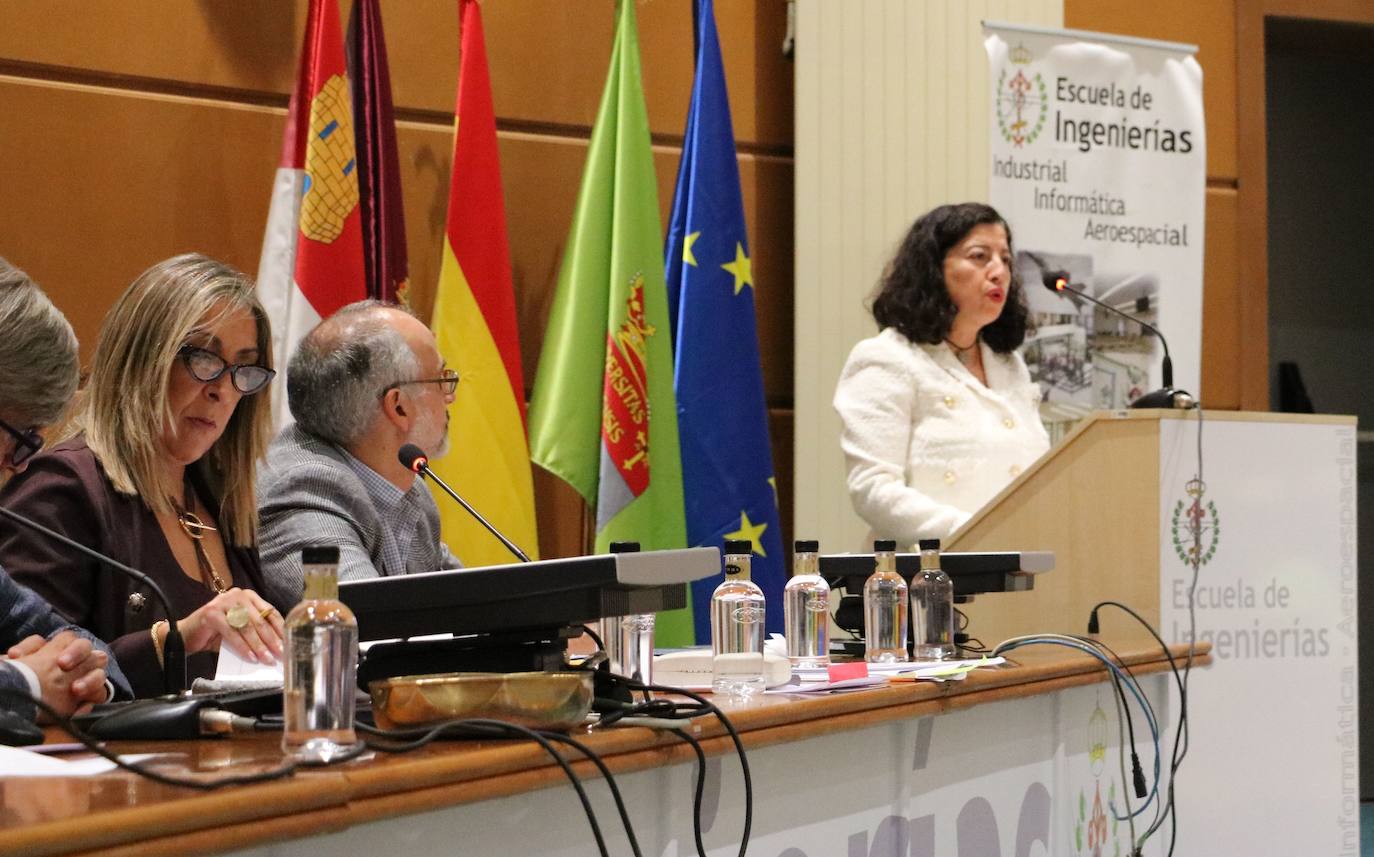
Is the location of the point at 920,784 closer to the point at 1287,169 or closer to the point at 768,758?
the point at 768,758

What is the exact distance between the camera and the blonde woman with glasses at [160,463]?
6.97 ft

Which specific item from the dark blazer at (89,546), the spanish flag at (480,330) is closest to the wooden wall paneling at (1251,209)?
the spanish flag at (480,330)

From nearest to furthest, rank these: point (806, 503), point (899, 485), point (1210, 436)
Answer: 1. point (1210, 436)
2. point (899, 485)
3. point (806, 503)

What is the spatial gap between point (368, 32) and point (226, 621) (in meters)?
2.26

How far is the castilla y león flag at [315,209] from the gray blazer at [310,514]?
1.00m

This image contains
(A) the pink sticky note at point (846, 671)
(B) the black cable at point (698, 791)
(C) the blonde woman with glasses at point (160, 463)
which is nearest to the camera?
(B) the black cable at point (698, 791)

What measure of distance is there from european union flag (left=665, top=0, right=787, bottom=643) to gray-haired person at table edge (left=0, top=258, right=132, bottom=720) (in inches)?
94.9

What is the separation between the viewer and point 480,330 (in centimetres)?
387

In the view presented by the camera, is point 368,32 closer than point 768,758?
No

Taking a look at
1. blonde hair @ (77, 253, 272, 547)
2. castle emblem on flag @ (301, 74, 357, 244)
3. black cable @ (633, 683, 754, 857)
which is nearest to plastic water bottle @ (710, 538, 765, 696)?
black cable @ (633, 683, 754, 857)

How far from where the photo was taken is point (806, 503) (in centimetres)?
442

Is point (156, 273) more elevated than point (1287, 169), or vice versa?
point (1287, 169)

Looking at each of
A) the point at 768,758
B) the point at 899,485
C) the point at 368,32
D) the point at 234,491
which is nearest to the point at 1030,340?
the point at 899,485

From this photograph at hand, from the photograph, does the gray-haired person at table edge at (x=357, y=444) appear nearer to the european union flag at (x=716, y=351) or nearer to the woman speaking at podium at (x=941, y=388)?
the woman speaking at podium at (x=941, y=388)
